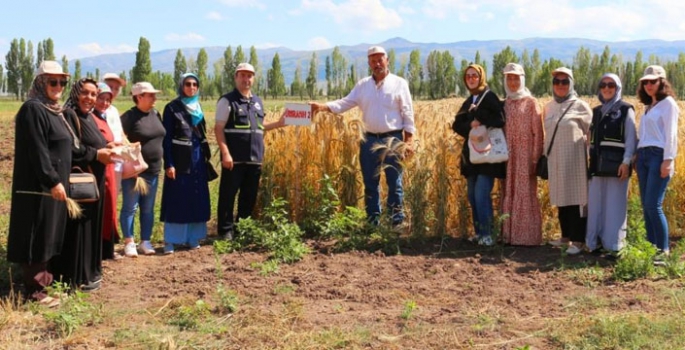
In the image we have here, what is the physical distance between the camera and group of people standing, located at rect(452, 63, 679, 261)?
648cm

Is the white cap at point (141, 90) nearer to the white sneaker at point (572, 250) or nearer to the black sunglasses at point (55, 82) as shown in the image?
the black sunglasses at point (55, 82)

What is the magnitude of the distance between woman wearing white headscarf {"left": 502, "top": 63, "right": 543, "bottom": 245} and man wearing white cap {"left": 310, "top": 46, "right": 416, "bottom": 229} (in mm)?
1134

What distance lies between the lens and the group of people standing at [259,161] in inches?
213

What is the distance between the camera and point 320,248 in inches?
293

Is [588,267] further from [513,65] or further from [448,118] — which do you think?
[448,118]

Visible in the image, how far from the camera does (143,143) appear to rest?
275 inches

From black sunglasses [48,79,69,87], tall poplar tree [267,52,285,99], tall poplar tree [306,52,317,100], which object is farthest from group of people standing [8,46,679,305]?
tall poplar tree [306,52,317,100]

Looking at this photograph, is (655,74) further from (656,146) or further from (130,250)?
(130,250)

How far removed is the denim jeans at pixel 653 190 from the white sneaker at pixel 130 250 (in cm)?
526

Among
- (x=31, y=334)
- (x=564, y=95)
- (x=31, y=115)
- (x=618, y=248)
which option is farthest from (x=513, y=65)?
(x=31, y=334)

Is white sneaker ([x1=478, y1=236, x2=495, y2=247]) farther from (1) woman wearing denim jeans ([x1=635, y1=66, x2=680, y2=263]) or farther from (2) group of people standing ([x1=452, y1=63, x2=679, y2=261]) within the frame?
(1) woman wearing denim jeans ([x1=635, y1=66, x2=680, y2=263])

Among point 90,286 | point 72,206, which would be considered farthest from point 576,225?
point 72,206

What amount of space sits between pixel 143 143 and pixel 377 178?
2.64 m

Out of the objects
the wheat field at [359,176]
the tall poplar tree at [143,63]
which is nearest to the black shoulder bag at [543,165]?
the wheat field at [359,176]
